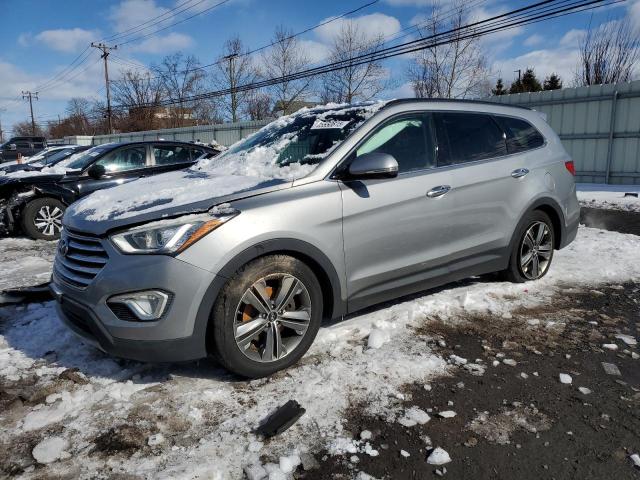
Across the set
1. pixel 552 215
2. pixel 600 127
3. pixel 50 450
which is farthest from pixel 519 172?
pixel 600 127

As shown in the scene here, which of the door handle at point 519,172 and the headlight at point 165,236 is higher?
the door handle at point 519,172

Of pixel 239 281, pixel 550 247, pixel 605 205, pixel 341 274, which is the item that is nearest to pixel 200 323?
pixel 239 281

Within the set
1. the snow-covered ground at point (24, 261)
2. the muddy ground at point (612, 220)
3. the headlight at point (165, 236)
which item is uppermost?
the headlight at point (165, 236)

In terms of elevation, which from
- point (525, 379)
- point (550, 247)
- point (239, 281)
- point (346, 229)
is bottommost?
point (525, 379)

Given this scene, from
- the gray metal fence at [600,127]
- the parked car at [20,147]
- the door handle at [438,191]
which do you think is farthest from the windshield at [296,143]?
the parked car at [20,147]

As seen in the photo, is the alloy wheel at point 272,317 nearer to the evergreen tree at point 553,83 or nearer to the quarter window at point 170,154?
the quarter window at point 170,154

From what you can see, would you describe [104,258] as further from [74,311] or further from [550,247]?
[550,247]

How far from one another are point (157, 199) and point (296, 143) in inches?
48.7

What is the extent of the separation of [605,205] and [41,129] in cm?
10303

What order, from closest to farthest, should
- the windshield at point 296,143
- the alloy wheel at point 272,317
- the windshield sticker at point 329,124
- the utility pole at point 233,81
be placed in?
the alloy wheel at point 272,317 → the windshield at point 296,143 → the windshield sticker at point 329,124 → the utility pole at point 233,81

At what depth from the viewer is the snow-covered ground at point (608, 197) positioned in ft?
32.4

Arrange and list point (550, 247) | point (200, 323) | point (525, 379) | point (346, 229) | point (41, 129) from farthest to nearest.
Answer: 1. point (41, 129)
2. point (550, 247)
3. point (346, 229)
4. point (525, 379)
5. point (200, 323)

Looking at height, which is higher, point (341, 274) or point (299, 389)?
point (341, 274)

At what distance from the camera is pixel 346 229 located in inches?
129
